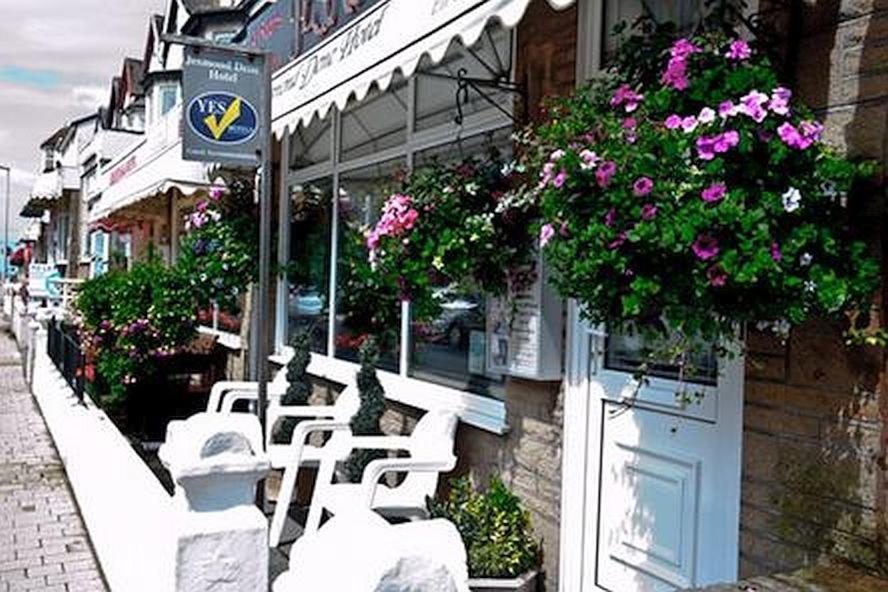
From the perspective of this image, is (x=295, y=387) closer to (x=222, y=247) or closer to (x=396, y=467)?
(x=222, y=247)

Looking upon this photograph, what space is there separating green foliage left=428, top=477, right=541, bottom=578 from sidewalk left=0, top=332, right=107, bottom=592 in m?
2.37

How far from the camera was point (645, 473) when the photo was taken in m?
3.93

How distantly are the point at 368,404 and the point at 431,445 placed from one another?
33.1 inches

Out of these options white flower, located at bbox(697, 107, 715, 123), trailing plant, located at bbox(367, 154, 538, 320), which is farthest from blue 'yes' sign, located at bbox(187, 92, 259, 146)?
white flower, located at bbox(697, 107, 715, 123)

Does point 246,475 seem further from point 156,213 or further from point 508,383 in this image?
point 156,213

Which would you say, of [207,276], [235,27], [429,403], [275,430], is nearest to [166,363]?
[207,276]

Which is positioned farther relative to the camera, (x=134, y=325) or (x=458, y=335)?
(x=134, y=325)

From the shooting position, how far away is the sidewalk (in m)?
5.31

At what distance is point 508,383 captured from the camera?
4852 mm

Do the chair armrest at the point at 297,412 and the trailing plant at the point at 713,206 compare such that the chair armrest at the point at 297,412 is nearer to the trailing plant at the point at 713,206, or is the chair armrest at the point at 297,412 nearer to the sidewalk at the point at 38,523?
the sidewalk at the point at 38,523

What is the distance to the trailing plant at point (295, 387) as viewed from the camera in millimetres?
7008

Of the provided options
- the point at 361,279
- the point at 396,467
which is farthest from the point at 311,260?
the point at 396,467

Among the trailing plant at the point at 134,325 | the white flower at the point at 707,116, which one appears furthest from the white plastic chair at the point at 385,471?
the trailing plant at the point at 134,325

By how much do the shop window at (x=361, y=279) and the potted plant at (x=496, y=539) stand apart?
7.23 ft
